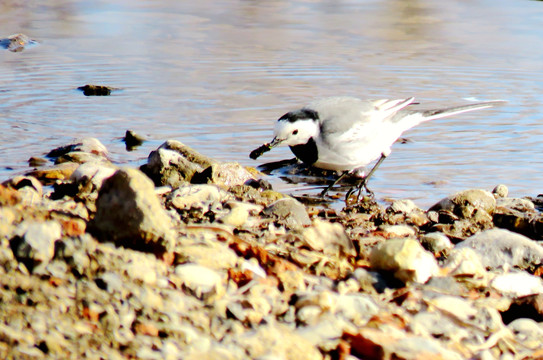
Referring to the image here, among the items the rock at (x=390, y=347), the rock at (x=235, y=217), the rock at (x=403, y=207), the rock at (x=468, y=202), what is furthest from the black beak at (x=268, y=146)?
the rock at (x=390, y=347)

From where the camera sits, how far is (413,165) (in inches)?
270

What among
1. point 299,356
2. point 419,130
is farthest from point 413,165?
point 299,356

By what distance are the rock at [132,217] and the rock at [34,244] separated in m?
0.19

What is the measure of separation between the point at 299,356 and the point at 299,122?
135 inches

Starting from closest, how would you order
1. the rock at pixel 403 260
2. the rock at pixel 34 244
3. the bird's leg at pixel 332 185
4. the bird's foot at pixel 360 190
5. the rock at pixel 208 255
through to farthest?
1. the rock at pixel 34 244
2. the rock at pixel 208 255
3. the rock at pixel 403 260
4. the bird's foot at pixel 360 190
5. the bird's leg at pixel 332 185

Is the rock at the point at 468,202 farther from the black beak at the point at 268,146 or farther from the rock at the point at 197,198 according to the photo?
the rock at the point at 197,198

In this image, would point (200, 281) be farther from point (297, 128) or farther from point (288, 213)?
point (297, 128)

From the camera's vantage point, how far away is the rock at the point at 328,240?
12.0 feet

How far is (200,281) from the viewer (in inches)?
118

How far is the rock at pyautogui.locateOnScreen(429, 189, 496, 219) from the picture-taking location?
532 cm

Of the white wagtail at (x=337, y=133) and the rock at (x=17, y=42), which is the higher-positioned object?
the white wagtail at (x=337, y=133)

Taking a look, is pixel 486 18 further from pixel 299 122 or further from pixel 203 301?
pixel 203 301

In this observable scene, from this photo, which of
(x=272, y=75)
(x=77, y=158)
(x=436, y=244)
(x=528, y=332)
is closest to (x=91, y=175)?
(x=77, y=158)

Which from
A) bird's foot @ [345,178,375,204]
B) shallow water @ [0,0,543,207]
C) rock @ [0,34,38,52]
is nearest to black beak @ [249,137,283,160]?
shallow water @ [0,0,543,207]
